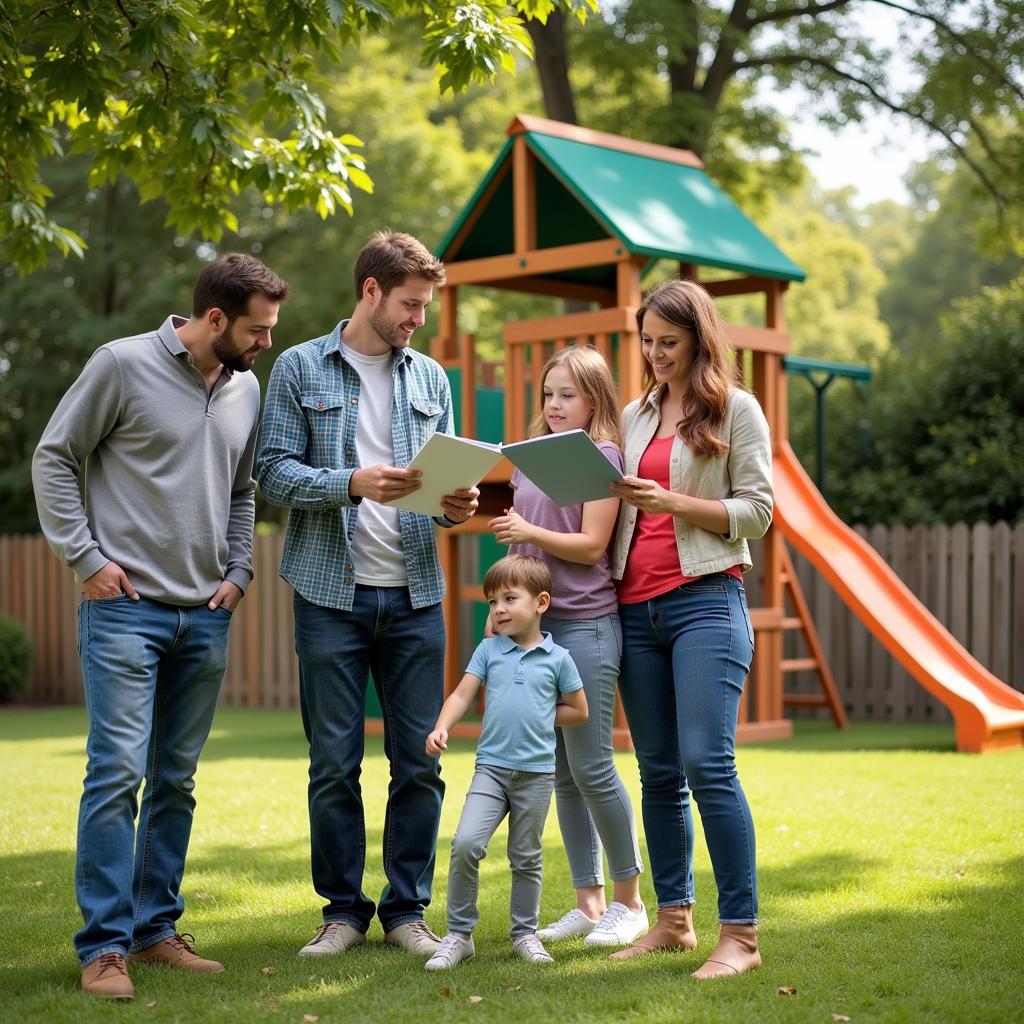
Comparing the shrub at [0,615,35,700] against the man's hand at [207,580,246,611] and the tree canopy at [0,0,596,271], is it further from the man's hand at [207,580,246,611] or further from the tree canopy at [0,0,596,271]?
the man's hand at [207,580,246,611]

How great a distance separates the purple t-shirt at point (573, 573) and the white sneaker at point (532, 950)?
3.37 ft

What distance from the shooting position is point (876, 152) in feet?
57.1

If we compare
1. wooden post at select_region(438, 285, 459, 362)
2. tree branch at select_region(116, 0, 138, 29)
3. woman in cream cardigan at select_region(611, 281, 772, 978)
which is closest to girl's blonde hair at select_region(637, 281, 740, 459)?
woman in cream cardigan at select_region(611, 281, 772, 978)

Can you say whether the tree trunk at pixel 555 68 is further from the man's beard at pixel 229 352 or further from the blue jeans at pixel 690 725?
the blue jeans at pixel 690 725

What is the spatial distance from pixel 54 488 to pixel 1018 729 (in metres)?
7.72

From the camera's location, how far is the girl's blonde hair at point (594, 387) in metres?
4.55

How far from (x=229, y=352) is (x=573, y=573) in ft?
4.26

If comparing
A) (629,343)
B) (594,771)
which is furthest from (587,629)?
(629,343)

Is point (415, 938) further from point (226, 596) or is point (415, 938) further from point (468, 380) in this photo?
point (468, 380)

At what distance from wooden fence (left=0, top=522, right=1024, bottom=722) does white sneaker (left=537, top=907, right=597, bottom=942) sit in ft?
28.0

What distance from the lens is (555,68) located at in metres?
15.1

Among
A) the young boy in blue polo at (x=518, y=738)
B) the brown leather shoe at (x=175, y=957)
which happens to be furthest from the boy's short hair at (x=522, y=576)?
the brown leather shoe at (x=175, y=957)

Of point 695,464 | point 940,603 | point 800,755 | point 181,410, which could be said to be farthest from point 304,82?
point 940,603

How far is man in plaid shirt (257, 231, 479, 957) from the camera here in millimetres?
4441
